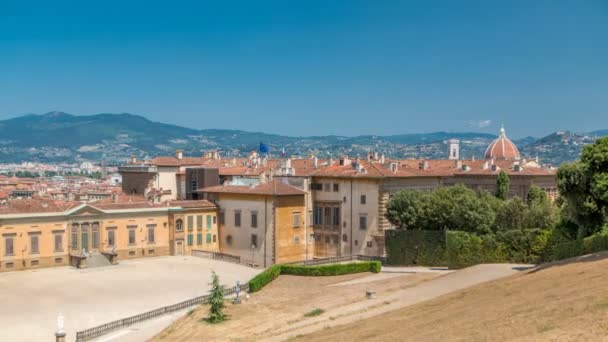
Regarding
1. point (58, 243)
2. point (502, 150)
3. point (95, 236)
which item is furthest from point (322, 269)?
point (502, 150)

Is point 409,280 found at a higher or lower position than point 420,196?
lower

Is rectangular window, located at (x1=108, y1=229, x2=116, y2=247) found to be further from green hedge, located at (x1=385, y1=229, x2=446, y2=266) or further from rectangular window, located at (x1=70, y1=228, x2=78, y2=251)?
green hedge, located at (x1=385, y1=229, x2=446, y2=266)

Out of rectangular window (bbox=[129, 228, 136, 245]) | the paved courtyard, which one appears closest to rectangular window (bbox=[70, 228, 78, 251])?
the paved courtyard

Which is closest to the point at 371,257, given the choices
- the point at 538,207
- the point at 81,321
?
the point at 538,207

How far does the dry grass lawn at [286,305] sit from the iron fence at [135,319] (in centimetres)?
232

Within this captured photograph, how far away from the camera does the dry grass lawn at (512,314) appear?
2134 cm

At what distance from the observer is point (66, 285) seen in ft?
174

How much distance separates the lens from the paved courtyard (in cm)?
4322

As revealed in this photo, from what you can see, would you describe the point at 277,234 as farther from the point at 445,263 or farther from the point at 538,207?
the point at 538,207

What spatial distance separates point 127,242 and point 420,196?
85.0ft

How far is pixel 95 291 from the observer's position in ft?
169

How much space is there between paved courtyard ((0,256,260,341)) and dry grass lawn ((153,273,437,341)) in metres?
5.30

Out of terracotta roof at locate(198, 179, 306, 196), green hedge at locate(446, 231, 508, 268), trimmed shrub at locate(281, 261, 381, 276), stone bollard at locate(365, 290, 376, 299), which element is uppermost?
terracotta roof at locate(198, 179, 306, 196)

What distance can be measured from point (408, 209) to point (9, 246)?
1269 inches
